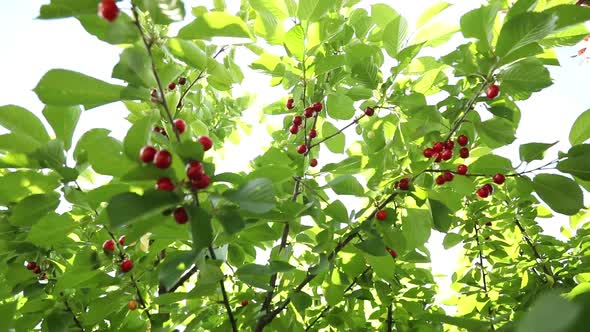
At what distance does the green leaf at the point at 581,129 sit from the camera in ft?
5.65

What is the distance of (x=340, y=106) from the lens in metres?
2.42

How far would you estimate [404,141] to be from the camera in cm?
232

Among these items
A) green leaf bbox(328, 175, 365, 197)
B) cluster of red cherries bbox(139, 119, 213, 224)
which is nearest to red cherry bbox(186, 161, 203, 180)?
cluster of red cherries bbox(139, 119, 213, 224)

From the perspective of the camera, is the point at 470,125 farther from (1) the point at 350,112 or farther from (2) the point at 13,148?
(2) the point at 13,148

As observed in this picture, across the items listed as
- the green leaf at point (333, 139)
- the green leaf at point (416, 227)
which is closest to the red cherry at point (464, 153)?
the green leaf at point (416, 227)

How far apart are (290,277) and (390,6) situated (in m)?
1.44

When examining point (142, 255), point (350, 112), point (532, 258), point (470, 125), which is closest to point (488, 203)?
point (532, 258)

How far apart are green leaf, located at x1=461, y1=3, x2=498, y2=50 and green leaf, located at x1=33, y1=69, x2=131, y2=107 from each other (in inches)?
51.1

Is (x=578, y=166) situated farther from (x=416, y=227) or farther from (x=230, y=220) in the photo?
(x=230, y=220)

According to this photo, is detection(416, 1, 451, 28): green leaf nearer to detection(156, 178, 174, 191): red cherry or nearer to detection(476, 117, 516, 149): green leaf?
detection(476, 117, 516, 149): green leaf

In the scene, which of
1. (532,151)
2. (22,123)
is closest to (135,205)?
(22,123)

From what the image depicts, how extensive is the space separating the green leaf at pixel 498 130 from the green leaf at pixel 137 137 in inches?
59.2

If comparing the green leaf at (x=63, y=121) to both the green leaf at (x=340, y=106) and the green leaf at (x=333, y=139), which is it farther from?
the green leaf at (x=333, y=139)

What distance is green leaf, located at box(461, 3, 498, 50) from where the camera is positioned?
1648 millimetres
